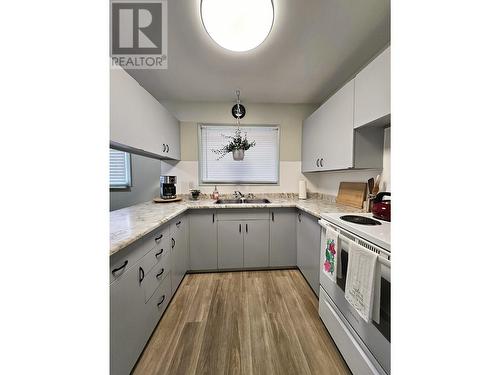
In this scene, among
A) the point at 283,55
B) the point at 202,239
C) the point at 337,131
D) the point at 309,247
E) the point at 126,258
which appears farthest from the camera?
the point at 202,239

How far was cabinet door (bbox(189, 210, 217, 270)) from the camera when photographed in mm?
2309

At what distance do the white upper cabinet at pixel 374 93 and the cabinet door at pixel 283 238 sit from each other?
4.16ft

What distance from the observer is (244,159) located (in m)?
2.93

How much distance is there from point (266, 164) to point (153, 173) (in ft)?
5.57

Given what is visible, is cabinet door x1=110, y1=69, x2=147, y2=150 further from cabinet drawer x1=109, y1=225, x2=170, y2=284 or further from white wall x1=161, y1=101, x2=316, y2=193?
white wall x1=161, y1=101, x2=316, y2=193

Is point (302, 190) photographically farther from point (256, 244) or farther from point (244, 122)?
point (244, 122)

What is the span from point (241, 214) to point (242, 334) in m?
1.20

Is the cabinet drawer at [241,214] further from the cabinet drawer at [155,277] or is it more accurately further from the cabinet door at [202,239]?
the cabinet drawer at [155,277]

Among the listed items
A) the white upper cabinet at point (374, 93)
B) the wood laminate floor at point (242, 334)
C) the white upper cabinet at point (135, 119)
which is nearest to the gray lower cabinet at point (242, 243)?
the wood laminate floor at point (242, 334)

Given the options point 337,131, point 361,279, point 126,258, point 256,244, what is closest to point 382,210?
point 361,279

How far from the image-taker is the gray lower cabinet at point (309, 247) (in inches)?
71.1

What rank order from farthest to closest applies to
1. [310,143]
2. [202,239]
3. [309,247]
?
1. [310,143]
2. [202,239]
3. [309,247]
